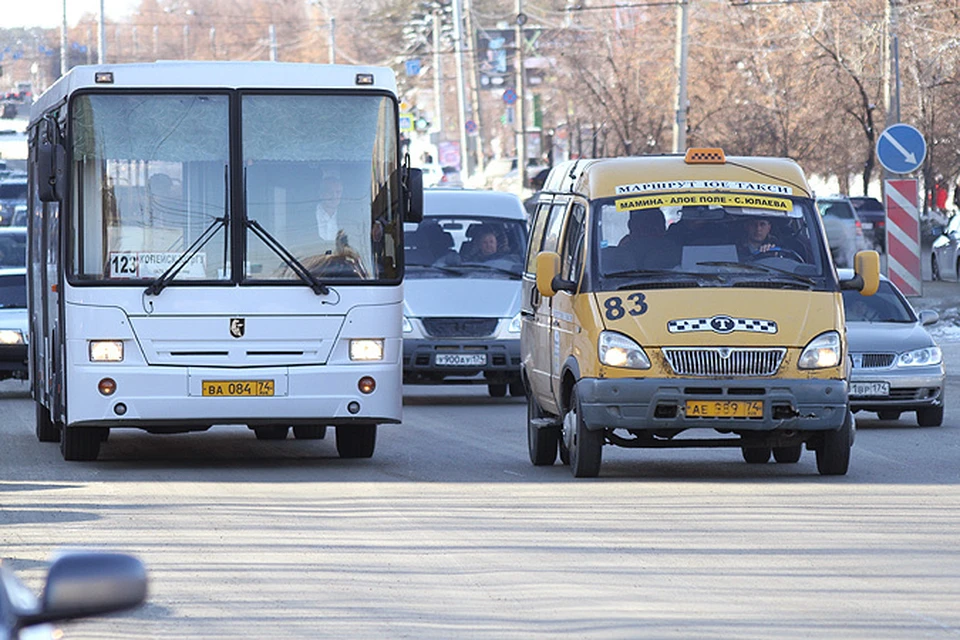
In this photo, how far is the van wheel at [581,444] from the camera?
43.7 feet

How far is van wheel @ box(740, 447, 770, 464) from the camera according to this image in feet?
49.5

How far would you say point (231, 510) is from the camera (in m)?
11.8

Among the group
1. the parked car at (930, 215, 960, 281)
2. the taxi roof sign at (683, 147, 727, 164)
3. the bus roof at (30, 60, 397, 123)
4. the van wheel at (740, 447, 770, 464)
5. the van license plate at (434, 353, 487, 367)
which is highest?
the bus roof at (30, 60, 397, 123)

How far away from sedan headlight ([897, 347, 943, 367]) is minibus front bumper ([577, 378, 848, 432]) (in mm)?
5316

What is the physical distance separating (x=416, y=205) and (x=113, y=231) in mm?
2036

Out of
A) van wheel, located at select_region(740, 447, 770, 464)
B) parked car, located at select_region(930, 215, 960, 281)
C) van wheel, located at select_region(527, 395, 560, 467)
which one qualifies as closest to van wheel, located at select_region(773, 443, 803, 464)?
van wheel, located at select_region(740, 447, 770, 464)

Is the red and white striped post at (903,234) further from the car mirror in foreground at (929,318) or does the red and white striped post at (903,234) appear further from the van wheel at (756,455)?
the van wheel at (756,455)

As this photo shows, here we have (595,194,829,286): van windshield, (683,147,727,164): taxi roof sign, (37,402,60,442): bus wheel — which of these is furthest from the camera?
(37,402,60,442): bus wheel

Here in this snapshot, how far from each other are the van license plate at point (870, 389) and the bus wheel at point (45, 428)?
6720 millimetres

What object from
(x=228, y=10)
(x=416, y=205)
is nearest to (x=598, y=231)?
(x=416, y=205)

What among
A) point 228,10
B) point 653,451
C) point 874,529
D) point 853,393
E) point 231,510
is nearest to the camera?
point 874,529

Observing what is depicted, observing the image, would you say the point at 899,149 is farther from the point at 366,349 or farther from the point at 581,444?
the point at 581,444

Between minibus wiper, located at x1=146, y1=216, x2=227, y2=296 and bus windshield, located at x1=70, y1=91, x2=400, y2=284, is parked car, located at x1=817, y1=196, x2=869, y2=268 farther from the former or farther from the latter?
minibus wiper, located at x1=146, y1=216, x2=227, y2=296

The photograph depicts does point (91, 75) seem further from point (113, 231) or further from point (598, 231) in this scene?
point (598, 231)
